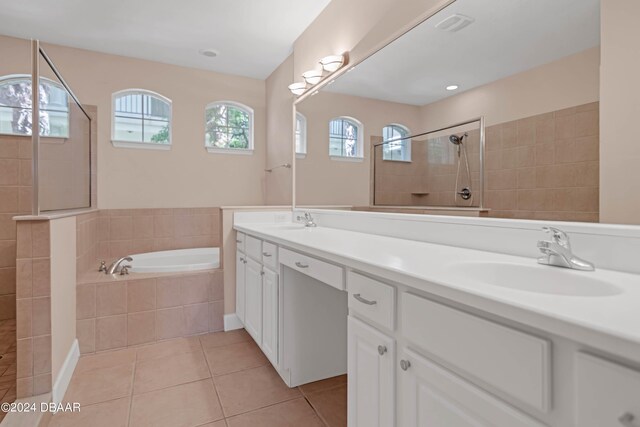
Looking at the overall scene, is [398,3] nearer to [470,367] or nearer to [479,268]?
[479,268]

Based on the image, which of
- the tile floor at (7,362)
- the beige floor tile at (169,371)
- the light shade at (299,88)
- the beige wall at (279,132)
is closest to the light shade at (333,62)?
the light shade at (299,88)

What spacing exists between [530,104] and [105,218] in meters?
3.73

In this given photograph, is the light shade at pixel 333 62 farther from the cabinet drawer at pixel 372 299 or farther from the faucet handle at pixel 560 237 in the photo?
the faucet handle at pixel 560 237

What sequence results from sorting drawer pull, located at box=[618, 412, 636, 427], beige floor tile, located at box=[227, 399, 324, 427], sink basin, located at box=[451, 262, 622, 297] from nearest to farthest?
drawer pull, located at box=[618, 412, 636, 427], sink basin, located at box=[451, 262, 622, 297], beige floor tile, located at box=[227, 399, 324, 427]

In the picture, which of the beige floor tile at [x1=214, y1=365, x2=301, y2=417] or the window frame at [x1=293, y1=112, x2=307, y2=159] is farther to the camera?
the window frame at [x1=293, y1=112, x2=307, y2=159]

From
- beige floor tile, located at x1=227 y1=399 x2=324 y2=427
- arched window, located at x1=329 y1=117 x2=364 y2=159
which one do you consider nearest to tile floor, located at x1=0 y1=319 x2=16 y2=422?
beige floor tile, located at x1=227 y1=399 x2=324 y2=427

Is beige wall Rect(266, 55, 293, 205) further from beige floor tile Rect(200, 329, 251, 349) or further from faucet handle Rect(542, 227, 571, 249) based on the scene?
faucet handle Rect(542, 227, 571, 249)

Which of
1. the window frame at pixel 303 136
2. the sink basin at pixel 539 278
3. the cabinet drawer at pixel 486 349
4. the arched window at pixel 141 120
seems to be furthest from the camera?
the arched window at pixel 141 120

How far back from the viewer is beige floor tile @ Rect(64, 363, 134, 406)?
1863 mm

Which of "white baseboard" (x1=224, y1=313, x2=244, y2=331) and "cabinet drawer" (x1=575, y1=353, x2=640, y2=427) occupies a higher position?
"cabinet drawer" (x1=575, y1=353, x2=640, y2=427)

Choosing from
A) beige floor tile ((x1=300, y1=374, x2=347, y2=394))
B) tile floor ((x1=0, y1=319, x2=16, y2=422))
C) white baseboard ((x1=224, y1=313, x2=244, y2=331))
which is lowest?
beige floor tile ((x1=300, y1=374, x2=347, y2=394))

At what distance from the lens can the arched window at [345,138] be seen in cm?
223

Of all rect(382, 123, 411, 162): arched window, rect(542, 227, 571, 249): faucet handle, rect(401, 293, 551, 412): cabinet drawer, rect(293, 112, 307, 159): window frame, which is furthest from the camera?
rect(293, 112, 307, 159): window frame

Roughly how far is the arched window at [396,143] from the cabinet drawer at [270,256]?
2.71ft
